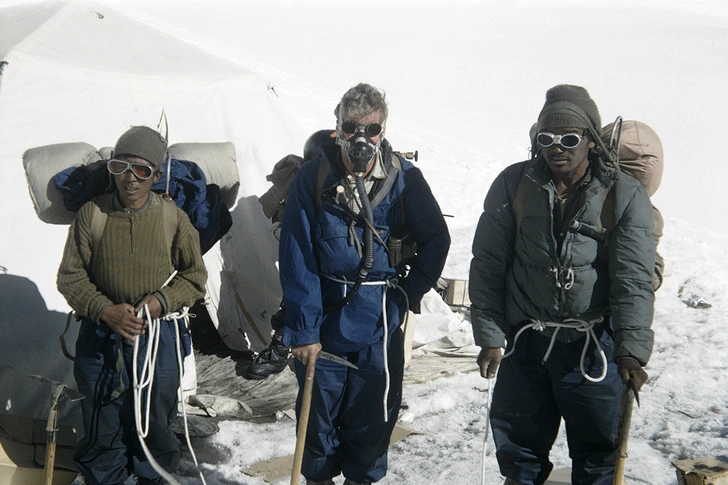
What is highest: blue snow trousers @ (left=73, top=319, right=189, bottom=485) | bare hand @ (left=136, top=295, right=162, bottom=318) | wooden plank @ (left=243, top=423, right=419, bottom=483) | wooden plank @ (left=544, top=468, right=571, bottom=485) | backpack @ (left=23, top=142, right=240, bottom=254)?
backpack @ (left=23, top=142, right=240, bottom=254)

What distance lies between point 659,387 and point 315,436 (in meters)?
3.03

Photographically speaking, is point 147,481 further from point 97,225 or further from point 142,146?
point 142,146

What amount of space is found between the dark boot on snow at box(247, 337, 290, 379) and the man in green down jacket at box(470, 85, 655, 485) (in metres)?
2.36

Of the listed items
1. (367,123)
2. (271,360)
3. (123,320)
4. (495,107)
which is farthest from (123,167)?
(495,107)

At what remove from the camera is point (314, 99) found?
1496 cm

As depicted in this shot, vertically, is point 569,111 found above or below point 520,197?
above

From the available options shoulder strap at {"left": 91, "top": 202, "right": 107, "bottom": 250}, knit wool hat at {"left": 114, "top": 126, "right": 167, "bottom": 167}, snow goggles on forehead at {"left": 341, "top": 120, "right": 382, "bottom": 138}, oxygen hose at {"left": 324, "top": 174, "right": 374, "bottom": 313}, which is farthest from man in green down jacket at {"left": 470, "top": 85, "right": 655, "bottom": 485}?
shoulder strap at {"left": 91, "top": 202, "right": 107, "bottom": 250}

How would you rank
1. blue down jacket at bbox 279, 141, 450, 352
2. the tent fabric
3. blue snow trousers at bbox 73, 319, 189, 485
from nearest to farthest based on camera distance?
1. blue down jacket at bbox 279, 141, 450, 352
2. blue snow trousers at bbox 73, 319, 189, 485
3. the tent fabric

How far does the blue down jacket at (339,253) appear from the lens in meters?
3.04

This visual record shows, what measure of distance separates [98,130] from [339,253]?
8.74 ft

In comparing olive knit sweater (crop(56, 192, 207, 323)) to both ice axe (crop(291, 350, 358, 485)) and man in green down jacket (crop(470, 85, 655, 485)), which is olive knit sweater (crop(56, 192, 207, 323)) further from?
man in green down jacket (crop(470, 85, 655, 485))

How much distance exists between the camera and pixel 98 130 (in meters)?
4.93

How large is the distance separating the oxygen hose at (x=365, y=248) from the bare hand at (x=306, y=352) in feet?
0.59

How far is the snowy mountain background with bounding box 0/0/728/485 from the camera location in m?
4.33
